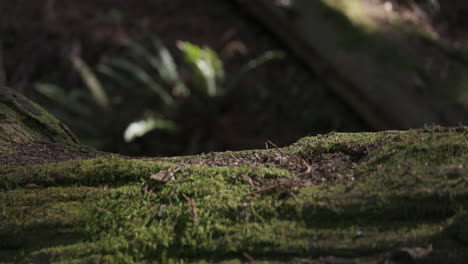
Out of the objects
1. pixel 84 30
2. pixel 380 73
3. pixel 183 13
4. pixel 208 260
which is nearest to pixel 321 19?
pixel 380 73

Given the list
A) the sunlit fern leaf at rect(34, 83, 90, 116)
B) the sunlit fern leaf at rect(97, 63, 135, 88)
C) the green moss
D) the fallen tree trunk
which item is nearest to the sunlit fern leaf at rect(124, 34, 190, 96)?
the sunlit fern leaf at rect(97, 63, 135, 88)

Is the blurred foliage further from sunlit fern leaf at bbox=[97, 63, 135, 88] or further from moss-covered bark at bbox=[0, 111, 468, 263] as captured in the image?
moss-covered bark at bbox=[0, 111, 468, 263]

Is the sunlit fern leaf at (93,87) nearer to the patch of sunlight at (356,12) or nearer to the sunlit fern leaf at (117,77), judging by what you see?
the sunlit fern leaf at (117,77)

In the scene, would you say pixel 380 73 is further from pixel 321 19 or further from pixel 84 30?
pixel 84 30

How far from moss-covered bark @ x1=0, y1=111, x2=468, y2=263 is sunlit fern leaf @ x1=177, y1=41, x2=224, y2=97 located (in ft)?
15.0

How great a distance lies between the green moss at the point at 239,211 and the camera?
4.72ft

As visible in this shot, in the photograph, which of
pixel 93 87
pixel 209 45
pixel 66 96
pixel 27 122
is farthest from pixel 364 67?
pixel 27 122

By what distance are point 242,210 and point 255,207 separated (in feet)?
0.16

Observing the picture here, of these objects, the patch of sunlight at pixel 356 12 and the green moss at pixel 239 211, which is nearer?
the green moss at pixel 239 211

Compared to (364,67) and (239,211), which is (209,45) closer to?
(364,67)

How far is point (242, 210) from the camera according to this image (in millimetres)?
1557

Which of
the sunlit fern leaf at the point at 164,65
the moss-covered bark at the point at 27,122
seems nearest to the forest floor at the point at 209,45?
the sunlit fern leaf at the point at 164,65

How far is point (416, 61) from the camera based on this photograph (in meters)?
5.50

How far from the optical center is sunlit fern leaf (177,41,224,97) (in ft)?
20.6
